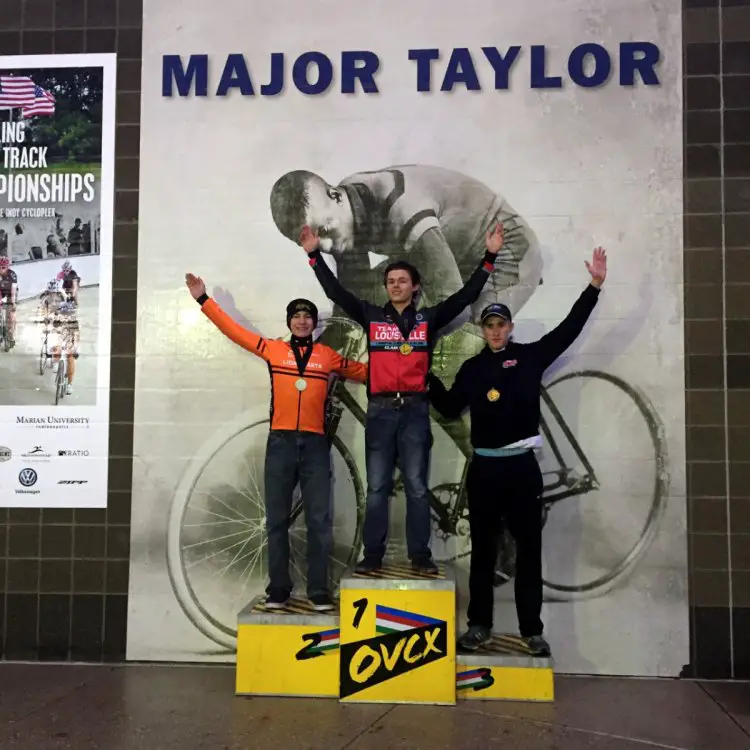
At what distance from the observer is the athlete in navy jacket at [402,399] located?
379 centimetres

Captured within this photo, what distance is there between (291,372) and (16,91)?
9.00 ft

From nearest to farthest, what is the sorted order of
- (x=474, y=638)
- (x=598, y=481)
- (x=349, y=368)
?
(x=474, y=638)
(x=349, y=368)
(x=598, y=481)

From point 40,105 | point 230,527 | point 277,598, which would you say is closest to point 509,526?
point 277,598

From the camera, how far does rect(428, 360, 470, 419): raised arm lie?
3986 millimetres

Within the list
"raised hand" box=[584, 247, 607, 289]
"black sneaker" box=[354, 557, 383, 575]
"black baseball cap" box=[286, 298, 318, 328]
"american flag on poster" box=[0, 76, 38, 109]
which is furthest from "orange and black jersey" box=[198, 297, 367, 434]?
"american flag on poster" box=[0, 76, 38, 109]

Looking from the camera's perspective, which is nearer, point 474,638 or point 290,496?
point 474,638

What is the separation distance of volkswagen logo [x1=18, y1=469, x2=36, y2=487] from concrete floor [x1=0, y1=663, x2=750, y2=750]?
1.15 meters

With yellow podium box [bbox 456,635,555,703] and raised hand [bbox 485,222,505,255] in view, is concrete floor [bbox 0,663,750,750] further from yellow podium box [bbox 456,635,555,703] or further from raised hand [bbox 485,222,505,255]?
raised hand [bbox 485,222,505,255]

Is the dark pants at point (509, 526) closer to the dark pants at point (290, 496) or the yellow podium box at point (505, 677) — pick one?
the yellow podium box at point (505, 677)

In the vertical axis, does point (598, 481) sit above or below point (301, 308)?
below

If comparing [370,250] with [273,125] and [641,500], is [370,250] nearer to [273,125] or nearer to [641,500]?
[273,125]

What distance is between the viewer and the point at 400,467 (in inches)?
152

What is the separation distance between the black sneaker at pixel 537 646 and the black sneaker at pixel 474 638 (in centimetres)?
22

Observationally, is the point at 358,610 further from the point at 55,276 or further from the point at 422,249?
the point at 55,276
